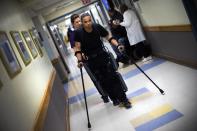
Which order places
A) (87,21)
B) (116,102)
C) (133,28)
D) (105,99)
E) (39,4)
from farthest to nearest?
1. (39,4)
2. (133,28)
3. (105,99)
4. (116,102)
5. (87,21)

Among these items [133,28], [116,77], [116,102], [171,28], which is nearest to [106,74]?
[116,77]

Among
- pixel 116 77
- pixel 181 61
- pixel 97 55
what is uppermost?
pixel 97 55

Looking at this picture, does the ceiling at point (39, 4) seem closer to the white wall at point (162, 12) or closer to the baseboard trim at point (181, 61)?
the white wall at point (162, 12)

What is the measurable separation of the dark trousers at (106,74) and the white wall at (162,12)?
1.41 m

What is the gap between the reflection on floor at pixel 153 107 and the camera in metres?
3.61

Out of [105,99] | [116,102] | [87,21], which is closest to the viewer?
[87,21]

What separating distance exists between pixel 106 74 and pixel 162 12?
1.78 m

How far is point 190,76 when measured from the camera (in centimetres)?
461

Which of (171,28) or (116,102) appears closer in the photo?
(116,102)

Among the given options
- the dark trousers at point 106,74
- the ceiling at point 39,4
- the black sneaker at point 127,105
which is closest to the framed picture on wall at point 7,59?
the dark trousers at point 106,74

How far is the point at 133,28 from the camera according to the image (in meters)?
6.96

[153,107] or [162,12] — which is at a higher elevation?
[162,12]

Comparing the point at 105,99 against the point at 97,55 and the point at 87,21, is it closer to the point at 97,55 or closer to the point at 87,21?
the point at 97,55

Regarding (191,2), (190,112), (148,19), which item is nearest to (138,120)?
(190,112)
